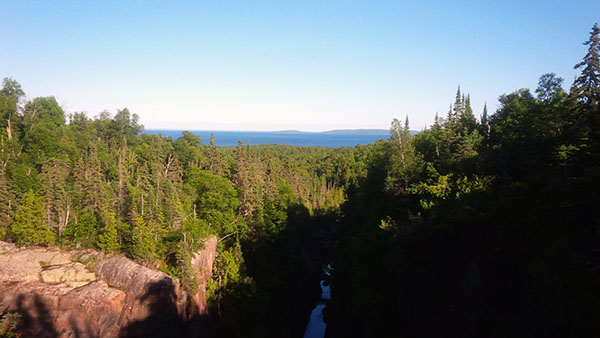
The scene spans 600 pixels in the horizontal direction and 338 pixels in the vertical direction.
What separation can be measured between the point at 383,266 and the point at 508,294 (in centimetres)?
1175

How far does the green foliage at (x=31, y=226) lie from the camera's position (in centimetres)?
2464

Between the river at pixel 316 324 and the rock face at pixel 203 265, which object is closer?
the rock face at pixel 203 265

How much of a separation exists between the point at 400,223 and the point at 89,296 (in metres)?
22.8

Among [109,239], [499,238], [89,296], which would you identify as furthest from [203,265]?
[499,238]

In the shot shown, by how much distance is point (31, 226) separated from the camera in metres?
24.9

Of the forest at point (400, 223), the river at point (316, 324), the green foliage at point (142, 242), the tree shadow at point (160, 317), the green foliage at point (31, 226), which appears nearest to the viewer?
the forest at point (400, 223)

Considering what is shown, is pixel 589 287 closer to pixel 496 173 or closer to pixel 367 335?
pixel 496 173

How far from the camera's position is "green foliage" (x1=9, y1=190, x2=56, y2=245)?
24641 millimetres

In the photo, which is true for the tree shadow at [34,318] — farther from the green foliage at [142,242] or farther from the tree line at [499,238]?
the tree line at [499,238]

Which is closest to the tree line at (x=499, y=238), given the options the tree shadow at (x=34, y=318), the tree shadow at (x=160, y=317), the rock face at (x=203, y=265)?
the rock face at (x=203, y=265)

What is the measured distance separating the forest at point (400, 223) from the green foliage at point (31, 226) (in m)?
0.12

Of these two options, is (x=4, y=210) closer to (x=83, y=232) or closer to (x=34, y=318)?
(x=83, y=232)

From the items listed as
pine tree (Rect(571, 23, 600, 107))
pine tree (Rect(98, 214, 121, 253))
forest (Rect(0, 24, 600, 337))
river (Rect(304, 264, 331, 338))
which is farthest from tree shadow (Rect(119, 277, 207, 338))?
→ pine tree (Rect(571, 23, 600, 107))

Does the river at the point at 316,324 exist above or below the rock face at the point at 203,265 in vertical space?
below
